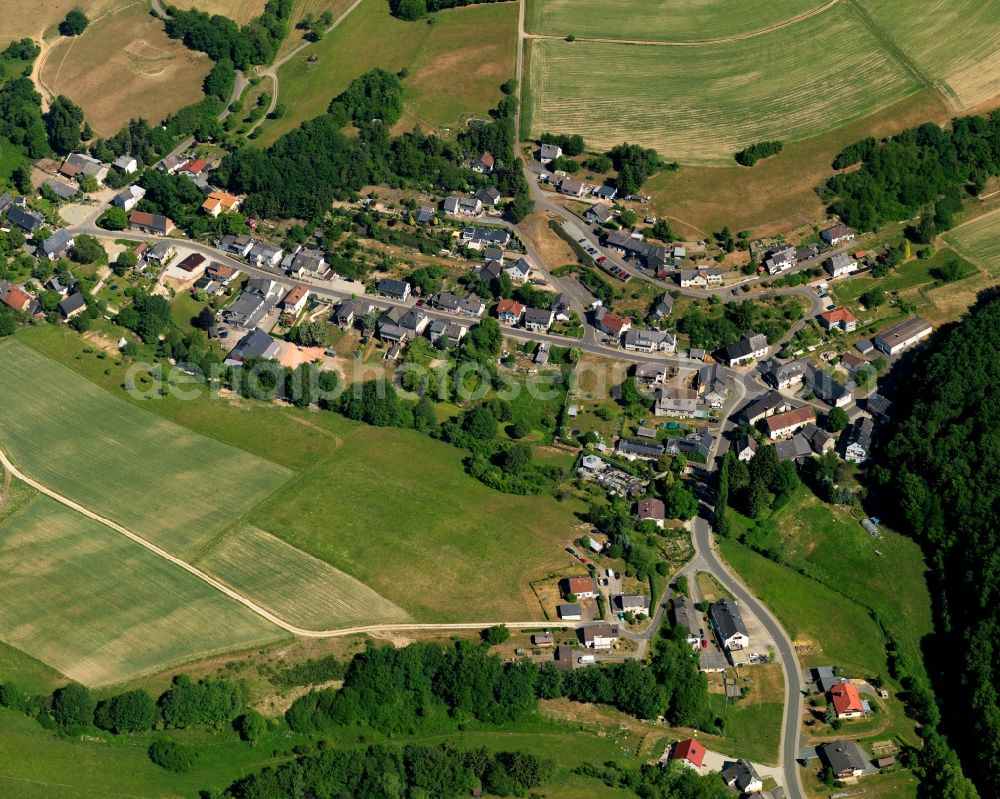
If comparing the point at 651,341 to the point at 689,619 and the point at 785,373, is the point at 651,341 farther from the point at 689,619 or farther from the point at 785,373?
the point at 689,619

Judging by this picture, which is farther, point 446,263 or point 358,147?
point 358,147

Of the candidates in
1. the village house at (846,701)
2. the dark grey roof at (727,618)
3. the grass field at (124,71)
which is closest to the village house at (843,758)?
the village house at (846,701)

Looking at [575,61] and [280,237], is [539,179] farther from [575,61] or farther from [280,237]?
[280,237]

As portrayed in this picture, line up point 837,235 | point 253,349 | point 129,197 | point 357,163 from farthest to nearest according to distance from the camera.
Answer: point 129,197 → point 357,163 → point 837,235 → point 253,349

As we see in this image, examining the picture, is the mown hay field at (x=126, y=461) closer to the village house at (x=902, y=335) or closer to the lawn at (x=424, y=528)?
the lawn at (x=424, y=528)

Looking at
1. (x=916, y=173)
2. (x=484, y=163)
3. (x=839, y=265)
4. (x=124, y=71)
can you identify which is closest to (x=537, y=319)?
(x=484, y=163)

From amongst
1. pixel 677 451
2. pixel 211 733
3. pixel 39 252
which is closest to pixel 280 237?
pixel 39 252
